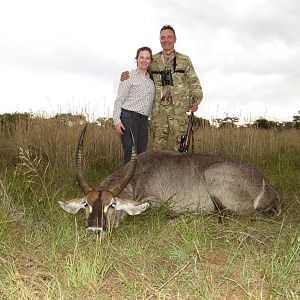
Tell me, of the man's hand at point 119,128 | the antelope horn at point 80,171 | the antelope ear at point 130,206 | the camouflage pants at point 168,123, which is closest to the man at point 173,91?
the camouflage pants at point 168,123

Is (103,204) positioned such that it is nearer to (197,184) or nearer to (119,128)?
(197,184)

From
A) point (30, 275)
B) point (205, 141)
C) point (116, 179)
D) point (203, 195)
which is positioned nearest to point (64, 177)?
point (116, 179)

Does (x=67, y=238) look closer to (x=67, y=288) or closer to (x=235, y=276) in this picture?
(x=67, y=288)

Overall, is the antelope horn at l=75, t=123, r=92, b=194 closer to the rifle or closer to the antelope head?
the antelope head

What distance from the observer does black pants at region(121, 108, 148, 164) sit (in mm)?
6789

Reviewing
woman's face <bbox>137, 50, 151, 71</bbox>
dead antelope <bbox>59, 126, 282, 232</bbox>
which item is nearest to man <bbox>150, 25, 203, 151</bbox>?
woman's face <bbox>137, 50, 151, 71</bbox>

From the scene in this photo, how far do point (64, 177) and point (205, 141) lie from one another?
5.23 meters

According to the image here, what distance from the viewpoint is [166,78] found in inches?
294

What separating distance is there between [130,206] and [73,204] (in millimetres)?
573

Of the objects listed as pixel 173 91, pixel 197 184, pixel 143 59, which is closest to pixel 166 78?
pixel 173 91

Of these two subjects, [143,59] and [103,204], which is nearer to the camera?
[103,204]

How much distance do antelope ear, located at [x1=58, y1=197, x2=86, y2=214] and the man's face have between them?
11.0ft

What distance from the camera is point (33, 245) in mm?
4035

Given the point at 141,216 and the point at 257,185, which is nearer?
the point at 141,216
